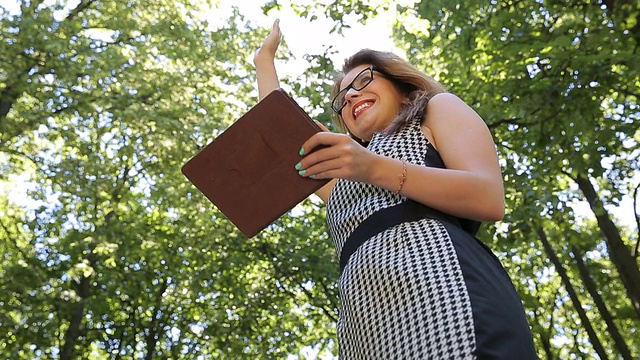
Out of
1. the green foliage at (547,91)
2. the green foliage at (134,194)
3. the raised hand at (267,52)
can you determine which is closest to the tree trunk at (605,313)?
the green foliage at (547,91)

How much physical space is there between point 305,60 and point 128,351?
1157 centimetres

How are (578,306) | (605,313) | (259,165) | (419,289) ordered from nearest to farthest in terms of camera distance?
(419,289) < (259,165) < (605,313) < (578,306)

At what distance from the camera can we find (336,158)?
5.03 feet

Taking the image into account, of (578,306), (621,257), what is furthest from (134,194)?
(621,257)

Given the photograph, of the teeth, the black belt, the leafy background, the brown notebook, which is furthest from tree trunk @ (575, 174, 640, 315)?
the brown notebook

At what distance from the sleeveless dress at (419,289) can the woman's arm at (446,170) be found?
62 mm

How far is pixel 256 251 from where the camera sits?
41.8 feet

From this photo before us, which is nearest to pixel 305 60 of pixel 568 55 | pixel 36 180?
pixel 568 55

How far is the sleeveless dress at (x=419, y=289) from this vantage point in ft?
4.78

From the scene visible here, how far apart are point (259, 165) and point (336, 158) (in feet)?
0.78

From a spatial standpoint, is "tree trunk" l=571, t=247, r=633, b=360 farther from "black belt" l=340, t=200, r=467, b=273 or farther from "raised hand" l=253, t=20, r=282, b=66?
"black belt" l=340, t=200, r=467, b=273

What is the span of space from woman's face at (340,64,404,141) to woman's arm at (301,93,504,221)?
0.32m

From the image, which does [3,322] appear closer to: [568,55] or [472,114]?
[568,55]

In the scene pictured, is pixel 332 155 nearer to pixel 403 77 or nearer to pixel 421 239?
pixel 421 239
